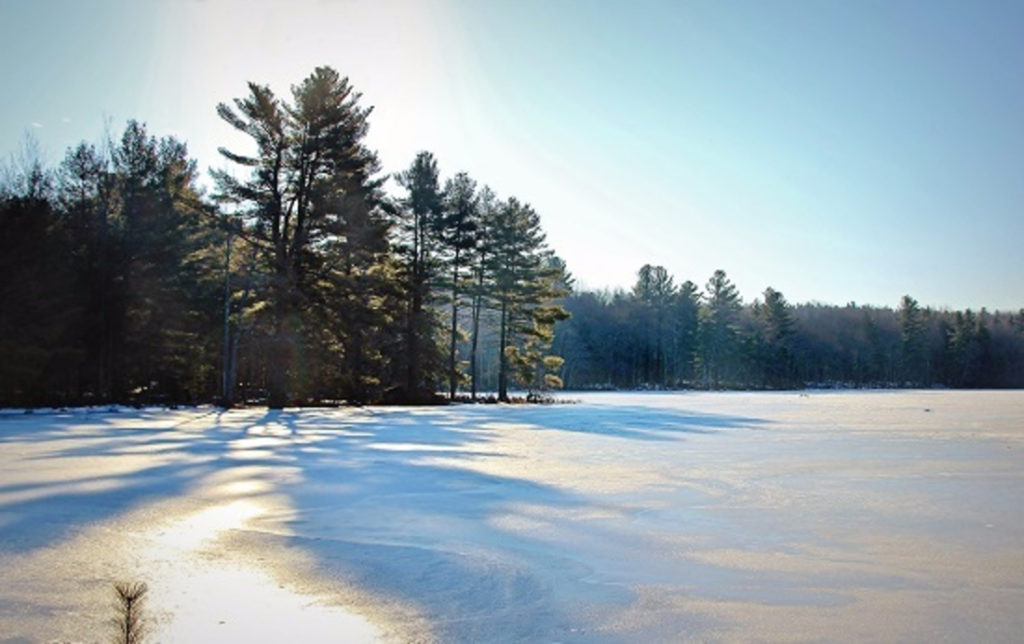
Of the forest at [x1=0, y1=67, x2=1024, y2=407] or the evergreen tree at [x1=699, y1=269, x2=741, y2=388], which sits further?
the evergreen tree at [x1=699, y1=269, x2=741, y2=388]

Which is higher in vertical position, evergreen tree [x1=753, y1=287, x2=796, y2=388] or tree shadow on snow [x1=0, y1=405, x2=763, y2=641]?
evergreen tree [x1=753, y1=287, x2=796, y2=388]

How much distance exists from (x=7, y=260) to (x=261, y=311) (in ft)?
25.7

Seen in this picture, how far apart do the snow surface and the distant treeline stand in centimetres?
6761

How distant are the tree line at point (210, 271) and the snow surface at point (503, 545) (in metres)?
13.2

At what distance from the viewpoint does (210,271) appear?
27.8 m

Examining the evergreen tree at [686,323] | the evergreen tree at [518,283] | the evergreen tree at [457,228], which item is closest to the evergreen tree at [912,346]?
the evergreen tree at [686,323]

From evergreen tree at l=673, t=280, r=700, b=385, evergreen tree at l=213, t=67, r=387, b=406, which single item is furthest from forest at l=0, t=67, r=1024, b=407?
evergreen tree at l=673, t=280, r=700, b=385

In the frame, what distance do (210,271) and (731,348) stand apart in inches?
2805

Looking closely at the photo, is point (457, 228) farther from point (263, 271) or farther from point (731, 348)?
point (731, 348)

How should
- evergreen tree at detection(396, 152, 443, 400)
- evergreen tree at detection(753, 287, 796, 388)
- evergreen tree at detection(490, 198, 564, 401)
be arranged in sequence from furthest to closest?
1. evergreen tree at detection(753, 287, 796, 388)
2. evergreen tree at detection(490, 198, 564, 401)
3. evergreen tree at detection(396, 152, 443, 400)

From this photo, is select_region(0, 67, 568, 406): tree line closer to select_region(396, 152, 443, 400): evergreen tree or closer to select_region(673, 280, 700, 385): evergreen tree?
select_region(396, 152, 443, 400): evergreen tree

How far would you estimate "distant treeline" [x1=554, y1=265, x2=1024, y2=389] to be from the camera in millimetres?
83562

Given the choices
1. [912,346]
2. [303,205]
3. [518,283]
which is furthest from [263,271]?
[912,346]

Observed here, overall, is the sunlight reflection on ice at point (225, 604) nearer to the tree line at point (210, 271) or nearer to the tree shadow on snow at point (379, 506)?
the tree shadow on snow at point (379, 506)
